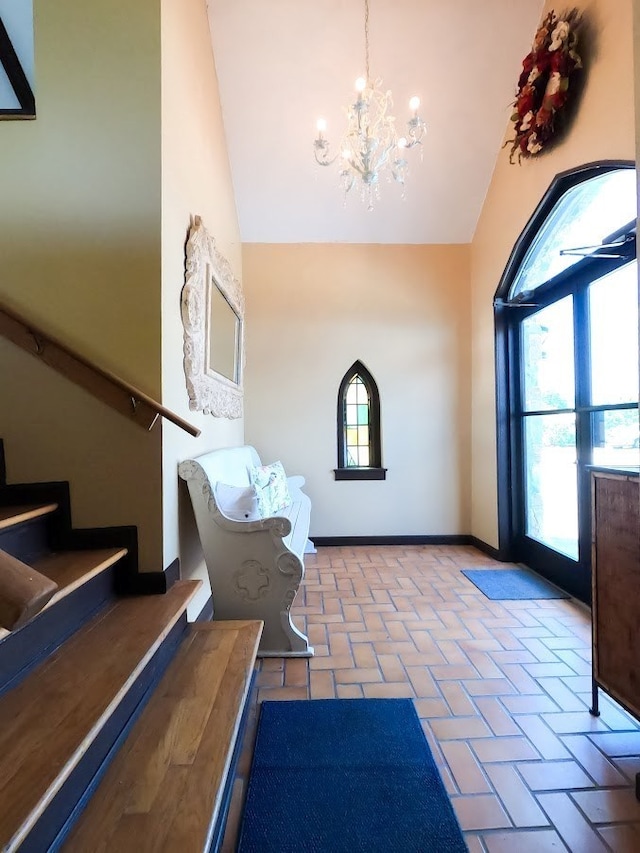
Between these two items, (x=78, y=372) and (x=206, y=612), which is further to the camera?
(x=206, y=612)

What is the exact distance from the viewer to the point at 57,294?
1.88 metres

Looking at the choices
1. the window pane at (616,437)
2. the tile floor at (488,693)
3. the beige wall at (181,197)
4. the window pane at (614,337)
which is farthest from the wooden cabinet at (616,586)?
the beige wall at (181,197)

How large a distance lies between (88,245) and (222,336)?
1.22 metres

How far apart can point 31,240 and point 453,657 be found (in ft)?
9.38

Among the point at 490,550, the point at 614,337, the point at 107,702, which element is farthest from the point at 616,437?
the point at 107,702

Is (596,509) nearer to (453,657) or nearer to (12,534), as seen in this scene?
(453,657)

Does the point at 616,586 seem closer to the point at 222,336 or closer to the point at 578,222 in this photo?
the point at 578,222

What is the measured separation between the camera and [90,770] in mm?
1074

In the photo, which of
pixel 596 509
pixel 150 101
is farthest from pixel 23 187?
pixel 596 509

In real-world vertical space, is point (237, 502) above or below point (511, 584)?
above

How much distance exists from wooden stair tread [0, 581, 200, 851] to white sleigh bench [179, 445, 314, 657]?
1.60 feet

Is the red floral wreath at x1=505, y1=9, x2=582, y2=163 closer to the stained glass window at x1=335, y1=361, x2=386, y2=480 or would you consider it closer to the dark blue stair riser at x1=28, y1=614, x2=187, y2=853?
the stained glass window at x1=335, y1=361, x2=386, y2=480

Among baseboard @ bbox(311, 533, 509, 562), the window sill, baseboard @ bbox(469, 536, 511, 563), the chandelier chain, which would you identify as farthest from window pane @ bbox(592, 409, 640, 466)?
the chandelier chain

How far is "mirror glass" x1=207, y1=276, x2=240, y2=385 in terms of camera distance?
267 cm
